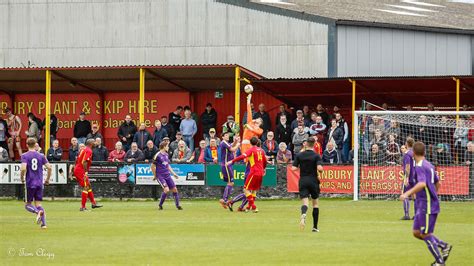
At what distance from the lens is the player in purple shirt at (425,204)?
16069 millimetres

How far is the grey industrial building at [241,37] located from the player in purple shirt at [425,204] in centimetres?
2649

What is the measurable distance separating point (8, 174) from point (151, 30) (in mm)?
10126

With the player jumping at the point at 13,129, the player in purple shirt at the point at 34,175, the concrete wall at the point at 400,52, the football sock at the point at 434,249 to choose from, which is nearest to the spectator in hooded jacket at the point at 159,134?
the player jumping at the point at 13,129

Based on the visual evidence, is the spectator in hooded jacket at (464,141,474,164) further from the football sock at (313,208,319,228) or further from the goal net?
the football sock at (313,208,319,228)

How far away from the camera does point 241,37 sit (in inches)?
1741

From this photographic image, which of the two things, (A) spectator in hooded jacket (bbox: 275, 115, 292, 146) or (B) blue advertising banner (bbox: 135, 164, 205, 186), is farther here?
(A) spectator in hooded jacket (bbox: 275, 115, 292, 146)

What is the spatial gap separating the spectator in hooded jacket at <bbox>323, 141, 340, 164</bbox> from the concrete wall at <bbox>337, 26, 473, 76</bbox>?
6769 millimetres

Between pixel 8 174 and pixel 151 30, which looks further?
pixel 151 30

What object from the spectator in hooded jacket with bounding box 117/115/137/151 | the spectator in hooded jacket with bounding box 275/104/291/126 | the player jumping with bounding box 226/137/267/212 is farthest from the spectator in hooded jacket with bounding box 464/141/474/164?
the spectator in hooded jacket with bounding box 117/115/137/151

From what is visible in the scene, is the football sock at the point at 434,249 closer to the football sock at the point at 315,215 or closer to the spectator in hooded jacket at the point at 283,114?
the football sock at the point at 315,215

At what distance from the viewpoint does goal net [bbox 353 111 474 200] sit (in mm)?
35000

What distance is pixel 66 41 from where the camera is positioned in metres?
46.2

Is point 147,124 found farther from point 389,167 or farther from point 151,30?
point 389,167

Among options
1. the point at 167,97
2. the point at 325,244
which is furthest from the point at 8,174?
the point at 325,244
